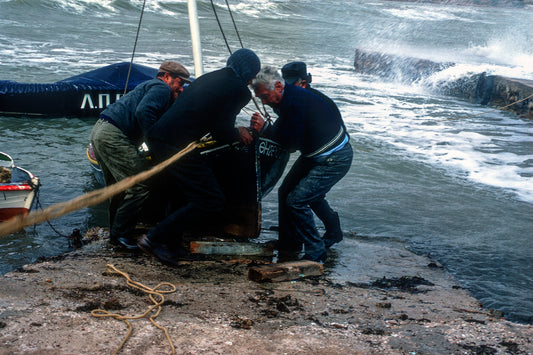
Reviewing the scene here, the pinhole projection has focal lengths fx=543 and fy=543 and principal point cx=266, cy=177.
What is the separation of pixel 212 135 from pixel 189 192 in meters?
0.58

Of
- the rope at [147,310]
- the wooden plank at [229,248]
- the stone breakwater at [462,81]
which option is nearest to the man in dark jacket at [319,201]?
the wooden plank at [229,248]

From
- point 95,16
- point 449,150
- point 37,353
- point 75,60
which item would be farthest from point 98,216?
point 95,16

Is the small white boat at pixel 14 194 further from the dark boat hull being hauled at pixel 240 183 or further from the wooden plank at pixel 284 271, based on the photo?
the wooden plank at pixel 284 271

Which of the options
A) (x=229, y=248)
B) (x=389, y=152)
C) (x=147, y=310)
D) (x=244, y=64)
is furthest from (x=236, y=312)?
(x=389, y=152)

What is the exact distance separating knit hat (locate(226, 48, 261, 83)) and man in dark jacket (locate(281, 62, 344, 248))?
1.04 meters

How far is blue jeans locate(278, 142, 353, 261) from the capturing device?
5.37 metres

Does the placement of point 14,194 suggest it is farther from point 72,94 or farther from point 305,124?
point 72,94

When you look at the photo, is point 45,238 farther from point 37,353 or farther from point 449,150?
point 449,150

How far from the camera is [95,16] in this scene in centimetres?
3853

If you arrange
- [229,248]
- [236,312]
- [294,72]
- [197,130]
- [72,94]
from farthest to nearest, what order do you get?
[72,94], [294,72], [229,248], [197,130], [236,312]

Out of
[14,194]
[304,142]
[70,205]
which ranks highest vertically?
[304,142]

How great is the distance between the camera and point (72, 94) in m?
13.7

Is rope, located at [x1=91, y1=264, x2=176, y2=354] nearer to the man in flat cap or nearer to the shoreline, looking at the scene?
the shoreline

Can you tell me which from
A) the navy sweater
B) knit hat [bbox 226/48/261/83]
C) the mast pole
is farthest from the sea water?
the mast pole
